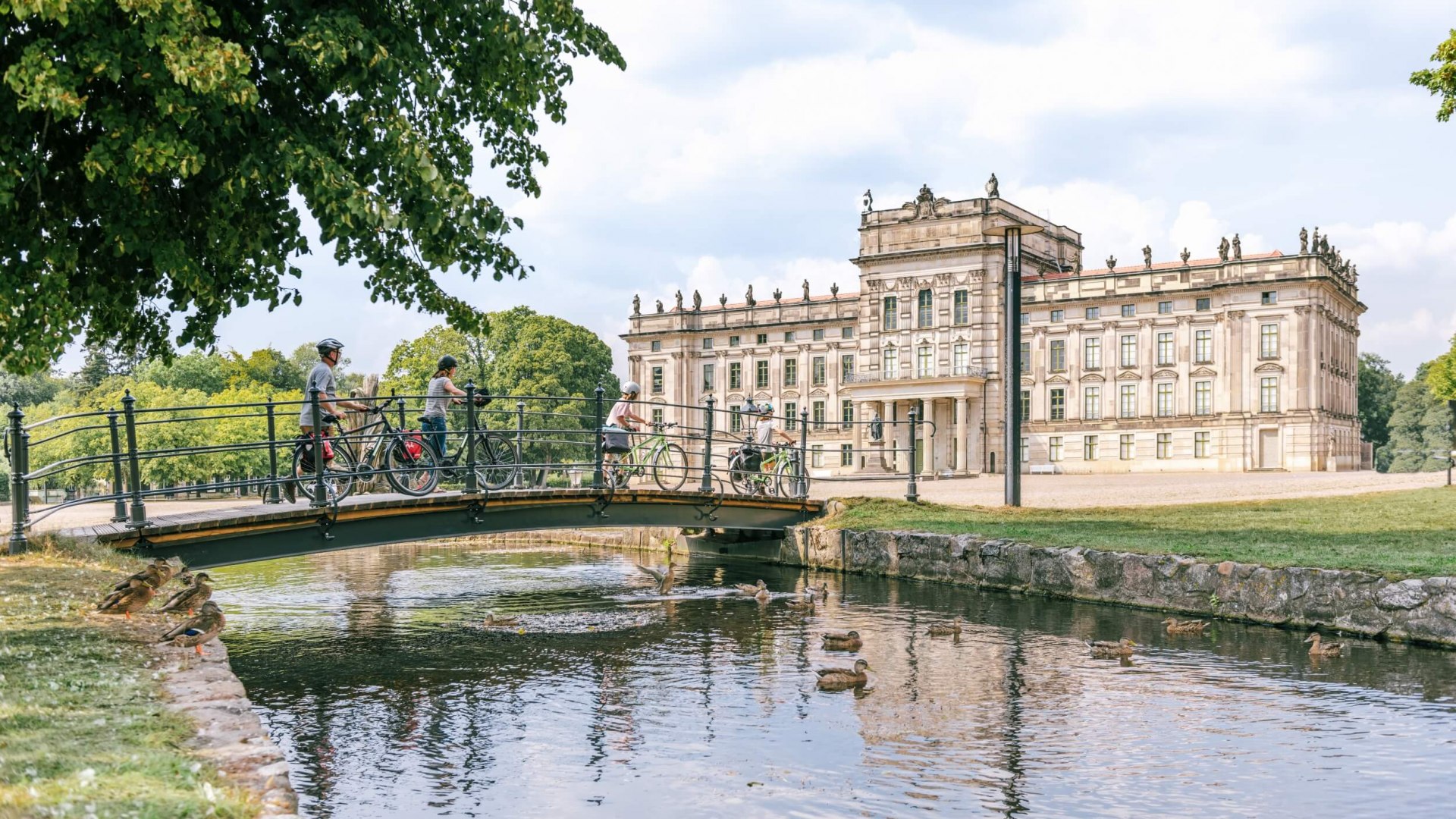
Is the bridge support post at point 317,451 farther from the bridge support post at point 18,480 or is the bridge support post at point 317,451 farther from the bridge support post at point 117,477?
the bridge support post at point 18,480

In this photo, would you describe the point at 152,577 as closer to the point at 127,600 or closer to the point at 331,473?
the point at 127,600

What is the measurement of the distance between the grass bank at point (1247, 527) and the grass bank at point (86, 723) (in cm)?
1174

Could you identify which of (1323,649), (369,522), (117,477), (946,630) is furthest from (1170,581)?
(117,477)

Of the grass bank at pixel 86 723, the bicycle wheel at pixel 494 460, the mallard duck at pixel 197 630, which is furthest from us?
the bicycle wheel at pixel 494 460

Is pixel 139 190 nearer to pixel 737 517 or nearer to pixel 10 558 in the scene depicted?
pixel 10 558

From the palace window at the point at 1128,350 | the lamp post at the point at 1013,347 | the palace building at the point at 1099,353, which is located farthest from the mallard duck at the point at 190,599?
the palace window at the point at 1128,350

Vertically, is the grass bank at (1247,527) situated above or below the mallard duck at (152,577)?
below

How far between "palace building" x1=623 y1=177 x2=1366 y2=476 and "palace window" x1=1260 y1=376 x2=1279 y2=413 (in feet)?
0.18

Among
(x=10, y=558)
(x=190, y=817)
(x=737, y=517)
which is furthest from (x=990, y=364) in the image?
(x=190, y=817)

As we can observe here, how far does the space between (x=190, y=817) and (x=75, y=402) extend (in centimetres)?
7986

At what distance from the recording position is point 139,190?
9227 mm

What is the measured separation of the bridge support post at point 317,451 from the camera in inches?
504

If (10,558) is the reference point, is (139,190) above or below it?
above

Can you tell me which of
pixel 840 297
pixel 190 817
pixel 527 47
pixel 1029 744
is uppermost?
pixel 840 297
